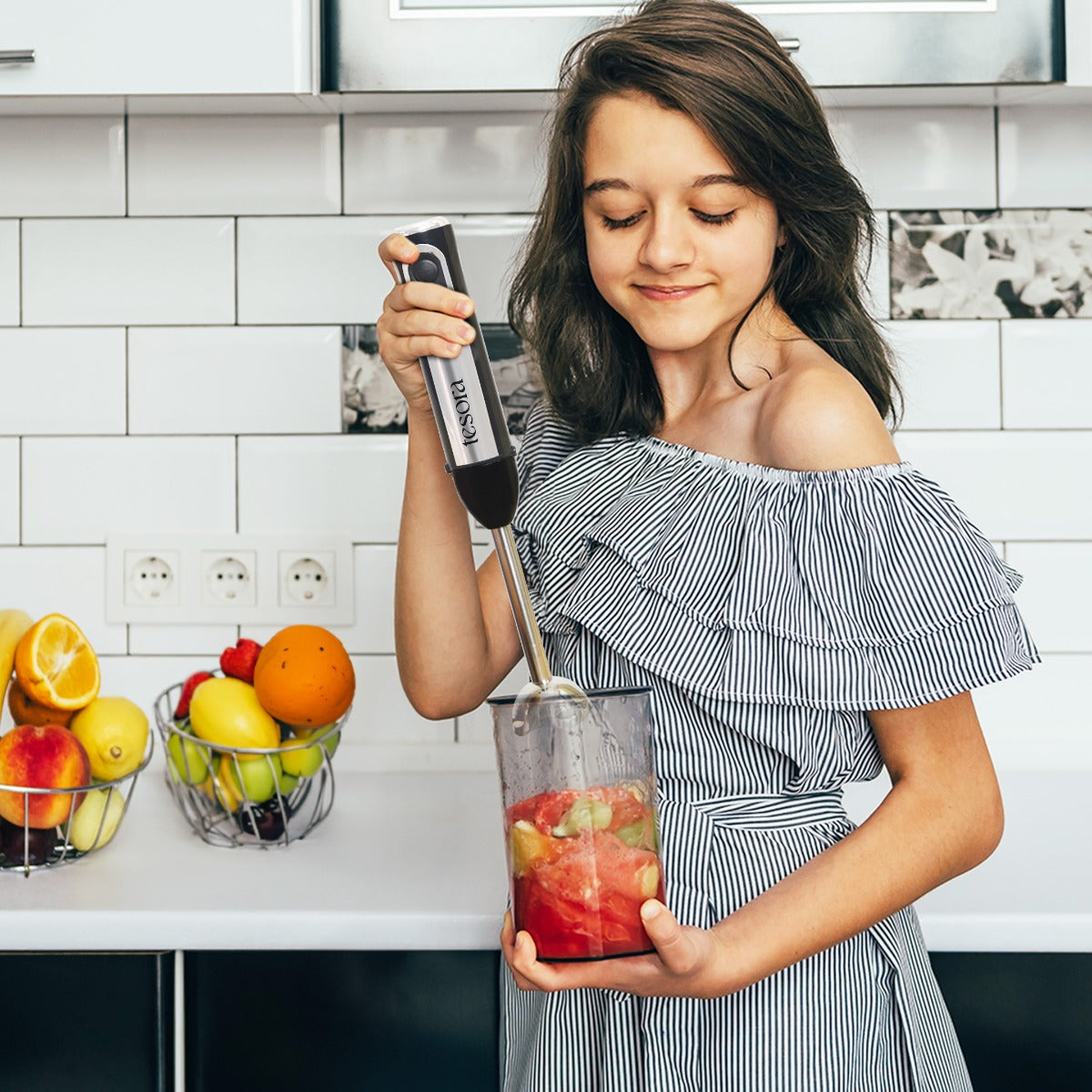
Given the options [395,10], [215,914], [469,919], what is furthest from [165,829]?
[395,10]

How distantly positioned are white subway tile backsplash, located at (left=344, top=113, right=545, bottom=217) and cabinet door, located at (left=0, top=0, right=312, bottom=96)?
287 millimetres

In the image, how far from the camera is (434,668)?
877 millimetres

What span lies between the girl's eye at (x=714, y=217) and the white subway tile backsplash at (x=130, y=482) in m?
0.74

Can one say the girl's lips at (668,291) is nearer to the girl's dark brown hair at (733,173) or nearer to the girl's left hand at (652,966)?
the girl's dark brown hair at (733,173)

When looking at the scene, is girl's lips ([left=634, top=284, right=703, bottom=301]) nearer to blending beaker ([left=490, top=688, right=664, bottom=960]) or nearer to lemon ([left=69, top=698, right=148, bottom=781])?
blending beaker ([left=490, top=688, right=664, bottom=960])

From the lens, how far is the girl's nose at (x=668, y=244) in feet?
2.45

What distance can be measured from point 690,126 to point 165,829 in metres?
0.80

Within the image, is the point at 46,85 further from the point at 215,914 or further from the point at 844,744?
the point at 844,744

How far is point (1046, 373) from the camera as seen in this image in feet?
4.27

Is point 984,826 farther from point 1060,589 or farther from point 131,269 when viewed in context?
point 131,269

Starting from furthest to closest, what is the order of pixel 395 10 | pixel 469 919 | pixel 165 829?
pixel 165 829
pixel 395 10
pixel 469 919

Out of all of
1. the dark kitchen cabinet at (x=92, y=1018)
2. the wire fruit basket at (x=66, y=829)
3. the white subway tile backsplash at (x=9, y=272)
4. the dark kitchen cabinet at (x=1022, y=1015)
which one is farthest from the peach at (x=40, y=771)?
the dark kitchen cabinet at (x=1022, y=1015)

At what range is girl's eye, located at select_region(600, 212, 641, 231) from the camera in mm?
778

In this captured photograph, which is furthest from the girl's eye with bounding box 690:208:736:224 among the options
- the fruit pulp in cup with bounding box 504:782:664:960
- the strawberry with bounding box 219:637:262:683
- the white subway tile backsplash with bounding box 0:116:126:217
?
the white subway tile backsplash with bounding box 0:116:126:217
